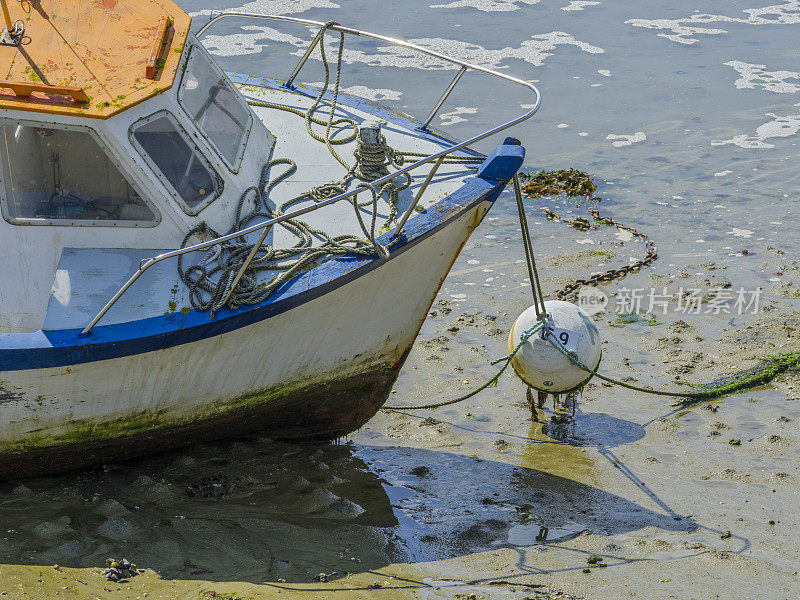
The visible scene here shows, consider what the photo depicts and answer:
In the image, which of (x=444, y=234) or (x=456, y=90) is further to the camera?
(x=456, y=90)

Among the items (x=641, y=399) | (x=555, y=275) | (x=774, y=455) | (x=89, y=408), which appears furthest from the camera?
(x=555, y=275)

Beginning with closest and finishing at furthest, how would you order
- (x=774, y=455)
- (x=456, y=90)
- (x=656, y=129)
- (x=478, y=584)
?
(x=478, y=584)
(x=774, y=455)
(x=656, y=129)
(x=456, y=90)

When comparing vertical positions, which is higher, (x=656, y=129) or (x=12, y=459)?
(x=656, y=129)

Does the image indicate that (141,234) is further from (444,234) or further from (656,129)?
(656,129)

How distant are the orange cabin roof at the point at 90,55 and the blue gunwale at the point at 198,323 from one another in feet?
4.41

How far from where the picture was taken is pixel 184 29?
6.23 meters

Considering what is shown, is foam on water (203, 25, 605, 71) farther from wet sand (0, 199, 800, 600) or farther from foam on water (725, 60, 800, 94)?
wet sand (0, 199, 800, 600)

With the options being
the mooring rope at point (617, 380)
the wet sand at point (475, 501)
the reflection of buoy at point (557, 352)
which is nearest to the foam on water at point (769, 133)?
the mooring rope at point (617, 380)

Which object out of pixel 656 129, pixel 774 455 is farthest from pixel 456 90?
pixel 774 455

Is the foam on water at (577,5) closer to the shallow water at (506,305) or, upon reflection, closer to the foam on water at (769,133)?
the shallow water at (506,305)

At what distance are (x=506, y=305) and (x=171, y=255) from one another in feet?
13.6

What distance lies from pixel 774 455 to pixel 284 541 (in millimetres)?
3526

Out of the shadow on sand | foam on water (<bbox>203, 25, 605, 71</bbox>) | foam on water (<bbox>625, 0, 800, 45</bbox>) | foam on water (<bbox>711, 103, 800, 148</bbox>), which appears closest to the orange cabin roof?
the shadow on sand

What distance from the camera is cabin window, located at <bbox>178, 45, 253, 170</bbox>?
235 inches
